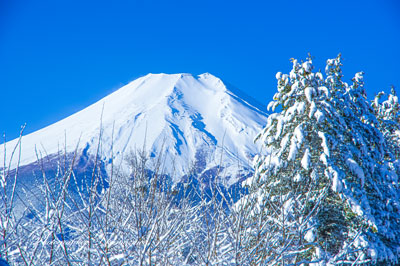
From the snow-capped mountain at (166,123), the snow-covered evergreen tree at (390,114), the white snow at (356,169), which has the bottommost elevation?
the white snow at (356,169)

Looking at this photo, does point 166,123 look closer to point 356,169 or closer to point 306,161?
point 306,161

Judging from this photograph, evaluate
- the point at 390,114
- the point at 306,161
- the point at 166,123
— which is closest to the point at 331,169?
the point at 306,161

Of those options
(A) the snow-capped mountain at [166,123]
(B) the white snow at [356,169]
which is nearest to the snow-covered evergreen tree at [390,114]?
(B) the white snow at [356,169]

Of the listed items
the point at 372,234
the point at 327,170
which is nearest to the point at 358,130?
the point at 327,170

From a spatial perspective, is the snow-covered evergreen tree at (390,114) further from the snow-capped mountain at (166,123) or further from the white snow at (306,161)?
the snow-capped mountain at (166,123)

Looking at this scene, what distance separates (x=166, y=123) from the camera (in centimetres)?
8638

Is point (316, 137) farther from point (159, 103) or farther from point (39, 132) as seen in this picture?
point (39, 132)

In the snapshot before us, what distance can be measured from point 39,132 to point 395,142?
107 metres

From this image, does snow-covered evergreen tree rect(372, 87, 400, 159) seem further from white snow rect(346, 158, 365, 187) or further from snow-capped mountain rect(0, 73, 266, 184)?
snow-capped mountain rect(0, 73, 266, 184)

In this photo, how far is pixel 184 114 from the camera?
9700cm

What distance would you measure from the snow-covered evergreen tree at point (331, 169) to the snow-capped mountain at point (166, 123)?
5499 centimetres

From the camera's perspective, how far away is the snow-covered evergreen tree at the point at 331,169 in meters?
5.69

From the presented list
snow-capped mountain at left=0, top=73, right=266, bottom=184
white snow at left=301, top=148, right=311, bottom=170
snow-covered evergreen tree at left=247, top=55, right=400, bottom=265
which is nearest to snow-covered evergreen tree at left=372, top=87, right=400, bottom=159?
snow-covered evergreen tree at left=247, top=55, right=400, bottom=265

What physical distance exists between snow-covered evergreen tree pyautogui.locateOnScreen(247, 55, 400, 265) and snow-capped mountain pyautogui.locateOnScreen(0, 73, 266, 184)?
54993 mm
